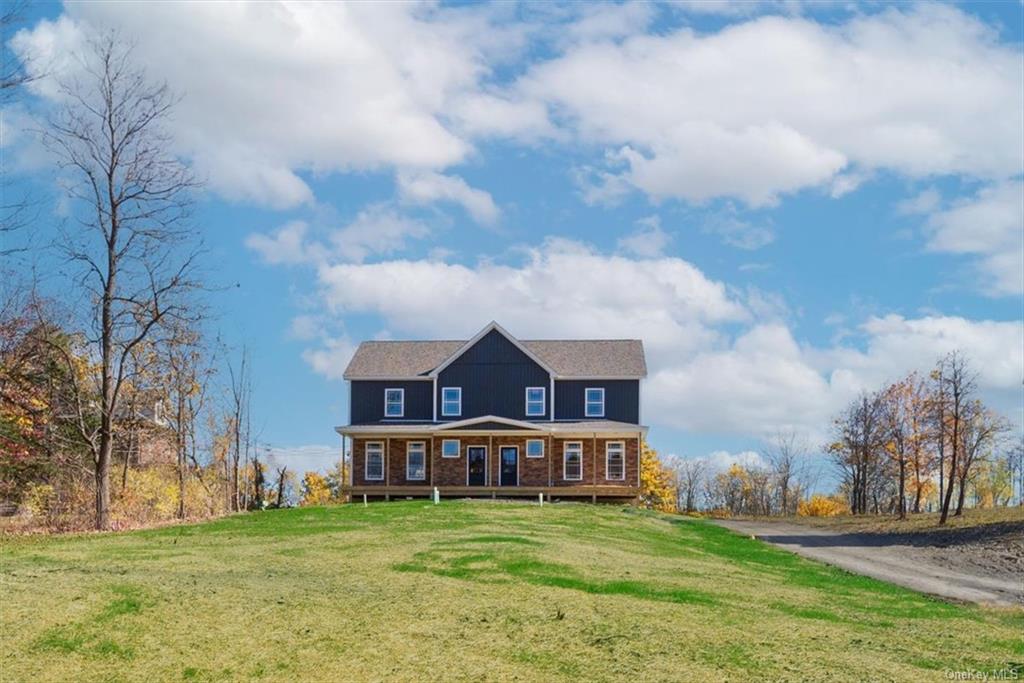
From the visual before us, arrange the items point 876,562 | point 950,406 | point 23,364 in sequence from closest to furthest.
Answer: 1. point 876,562
2. point 23,364
3. point 950,406

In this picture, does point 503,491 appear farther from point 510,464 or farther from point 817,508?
point 817,508

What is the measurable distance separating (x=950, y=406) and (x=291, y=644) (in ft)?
118

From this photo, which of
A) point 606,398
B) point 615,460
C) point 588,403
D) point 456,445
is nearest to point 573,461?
point 615,460

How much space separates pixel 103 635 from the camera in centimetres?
1052

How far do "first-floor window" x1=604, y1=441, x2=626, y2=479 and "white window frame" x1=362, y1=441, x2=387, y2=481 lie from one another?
8930 millimetres

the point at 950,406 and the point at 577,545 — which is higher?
the point at 950,406

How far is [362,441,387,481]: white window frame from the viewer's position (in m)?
42.0

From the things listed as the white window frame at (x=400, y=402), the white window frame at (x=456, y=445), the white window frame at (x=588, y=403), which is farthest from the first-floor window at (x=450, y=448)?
the white window frame at (x=588, y=403)

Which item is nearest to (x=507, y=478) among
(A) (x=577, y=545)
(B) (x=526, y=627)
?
(A) (x=577, y=545)

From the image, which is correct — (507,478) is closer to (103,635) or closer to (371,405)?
(371,405)

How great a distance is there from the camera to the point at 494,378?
141ft

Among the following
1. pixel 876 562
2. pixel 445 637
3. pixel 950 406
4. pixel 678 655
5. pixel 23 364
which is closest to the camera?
pixel 678 655

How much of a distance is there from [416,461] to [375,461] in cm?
175

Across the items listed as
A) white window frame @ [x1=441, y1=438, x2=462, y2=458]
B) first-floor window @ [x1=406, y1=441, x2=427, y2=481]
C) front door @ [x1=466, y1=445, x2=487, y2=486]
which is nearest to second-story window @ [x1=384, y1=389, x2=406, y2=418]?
first-floor window @ [x1=406, y1=441, x2=427, y2=481]
